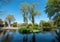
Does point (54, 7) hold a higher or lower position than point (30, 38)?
higher

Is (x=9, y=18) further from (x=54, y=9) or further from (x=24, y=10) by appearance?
(x=54, y=9)

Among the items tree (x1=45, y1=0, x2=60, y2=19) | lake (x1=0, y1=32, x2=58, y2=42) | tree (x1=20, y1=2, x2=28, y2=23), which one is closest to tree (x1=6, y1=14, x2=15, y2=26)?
tree (x1=20, y1=2, x2=28, y2=23)

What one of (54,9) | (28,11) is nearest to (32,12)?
(28,11)

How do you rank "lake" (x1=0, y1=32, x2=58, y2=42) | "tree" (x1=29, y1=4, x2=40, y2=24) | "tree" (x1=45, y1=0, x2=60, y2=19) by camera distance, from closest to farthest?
1. "lake" (x1=0, y1=32, x2=58, y2=42)
2. "tree" (x1=45, y1=0, x2=60, y2=19)
3. "tree" (x1=29, y1=4, x2=40, y2=24)

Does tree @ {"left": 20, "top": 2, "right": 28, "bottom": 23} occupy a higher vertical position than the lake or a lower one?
higher

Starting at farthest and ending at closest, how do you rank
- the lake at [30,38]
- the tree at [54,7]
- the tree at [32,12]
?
the tree at [32,12], the tree at [54,7], the lake at [30,38]

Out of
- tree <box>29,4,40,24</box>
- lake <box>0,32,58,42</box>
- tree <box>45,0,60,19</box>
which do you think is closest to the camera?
lake <box>0,32,58,42</box>

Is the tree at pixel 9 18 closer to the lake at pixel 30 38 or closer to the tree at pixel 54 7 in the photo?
the lake at pixel 30 38

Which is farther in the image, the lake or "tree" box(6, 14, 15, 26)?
"tree" box(6, 14, 15, 26)

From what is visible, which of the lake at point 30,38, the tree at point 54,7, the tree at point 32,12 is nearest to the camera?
the lake at point 30,38

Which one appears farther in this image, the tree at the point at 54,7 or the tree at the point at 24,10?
the tree at the point at 24,10

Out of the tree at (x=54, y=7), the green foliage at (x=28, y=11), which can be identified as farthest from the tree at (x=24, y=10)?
the tree at (x=54, y=7)

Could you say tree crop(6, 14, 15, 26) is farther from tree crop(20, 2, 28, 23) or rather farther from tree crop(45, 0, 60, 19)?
tree crop(45, 0, 60, 19)

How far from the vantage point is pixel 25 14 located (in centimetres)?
3162
